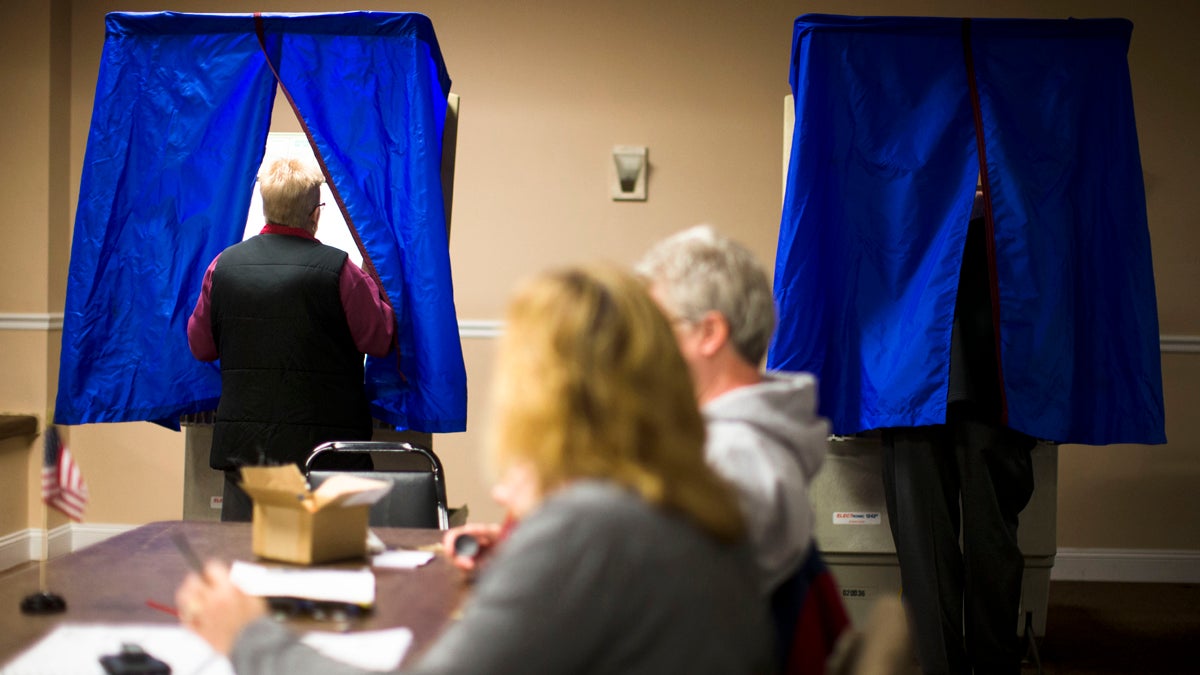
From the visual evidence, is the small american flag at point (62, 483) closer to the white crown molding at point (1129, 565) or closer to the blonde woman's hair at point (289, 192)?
the blonde woman's hair at point (289, 192)

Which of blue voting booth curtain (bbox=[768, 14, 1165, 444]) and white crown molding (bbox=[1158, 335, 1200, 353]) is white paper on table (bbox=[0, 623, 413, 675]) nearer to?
blue voting booth curtain (bbox=[768, 14, 1165, 444])

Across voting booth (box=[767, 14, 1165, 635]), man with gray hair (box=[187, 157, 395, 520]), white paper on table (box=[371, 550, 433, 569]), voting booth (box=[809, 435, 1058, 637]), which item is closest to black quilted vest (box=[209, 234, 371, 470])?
man with gray hair (box=[187, 157, 395, 520])

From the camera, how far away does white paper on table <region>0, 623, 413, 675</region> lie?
1389 mm

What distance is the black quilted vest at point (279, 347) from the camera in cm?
298

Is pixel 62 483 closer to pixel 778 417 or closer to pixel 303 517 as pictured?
pixel 303 517

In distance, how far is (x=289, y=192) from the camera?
298cm

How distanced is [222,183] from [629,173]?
210 centimetres

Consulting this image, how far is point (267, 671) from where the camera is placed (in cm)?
119

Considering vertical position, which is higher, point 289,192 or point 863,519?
point 289,192

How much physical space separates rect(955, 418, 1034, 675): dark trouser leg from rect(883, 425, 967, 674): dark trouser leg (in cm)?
5

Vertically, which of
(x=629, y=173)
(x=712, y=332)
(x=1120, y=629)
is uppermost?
(x=629, y=173)

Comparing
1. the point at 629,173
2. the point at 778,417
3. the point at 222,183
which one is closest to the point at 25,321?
the point at 222,183

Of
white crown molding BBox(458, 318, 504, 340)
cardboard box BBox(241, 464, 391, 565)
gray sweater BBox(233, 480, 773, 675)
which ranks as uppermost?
white crown molding BBox(458, 318, 504, 340)

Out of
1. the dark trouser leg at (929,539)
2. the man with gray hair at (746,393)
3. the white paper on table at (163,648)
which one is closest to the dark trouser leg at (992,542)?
the dark trouser leg at (929,539)
